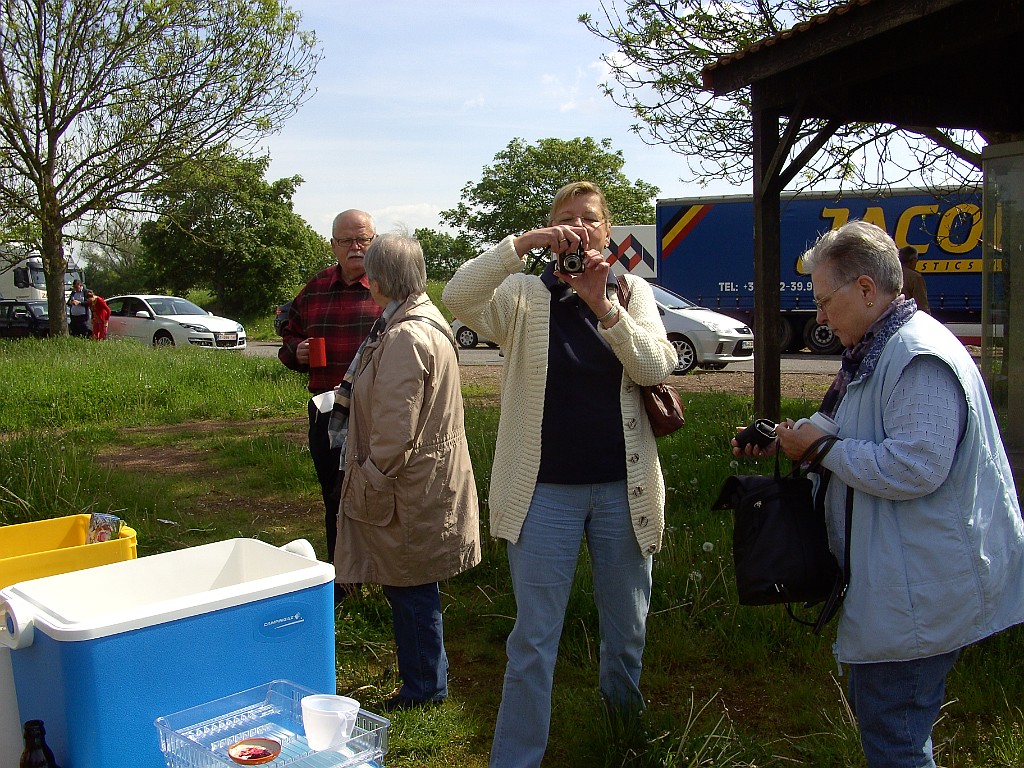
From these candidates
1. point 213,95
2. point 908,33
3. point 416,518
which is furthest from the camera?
point 213,95

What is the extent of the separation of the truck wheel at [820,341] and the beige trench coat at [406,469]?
17.3 metres

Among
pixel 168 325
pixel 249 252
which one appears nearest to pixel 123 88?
pixel 168 325

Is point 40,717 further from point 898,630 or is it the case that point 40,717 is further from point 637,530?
point 898,630

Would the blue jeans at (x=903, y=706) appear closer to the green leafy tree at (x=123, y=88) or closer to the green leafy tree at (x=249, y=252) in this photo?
the green leafy tree at (x=123, y=88)

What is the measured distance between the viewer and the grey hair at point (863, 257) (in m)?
2.25

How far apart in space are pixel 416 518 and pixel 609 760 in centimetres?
105

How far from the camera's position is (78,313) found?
932 inches

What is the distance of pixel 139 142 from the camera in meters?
17.5

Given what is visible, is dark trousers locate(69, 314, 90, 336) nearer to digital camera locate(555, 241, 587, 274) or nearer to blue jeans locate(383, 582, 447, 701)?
blue jeans locate(383, 582, 447, 701)

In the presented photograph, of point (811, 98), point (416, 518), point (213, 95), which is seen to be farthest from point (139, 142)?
point (416, 518)

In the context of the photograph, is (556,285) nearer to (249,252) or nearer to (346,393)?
(346,393)

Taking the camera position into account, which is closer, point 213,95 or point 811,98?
point 811,98

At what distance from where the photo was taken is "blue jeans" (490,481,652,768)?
9.05ft

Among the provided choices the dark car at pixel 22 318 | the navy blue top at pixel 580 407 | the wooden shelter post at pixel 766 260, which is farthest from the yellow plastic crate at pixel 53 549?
the dark car at pixel 22 318
